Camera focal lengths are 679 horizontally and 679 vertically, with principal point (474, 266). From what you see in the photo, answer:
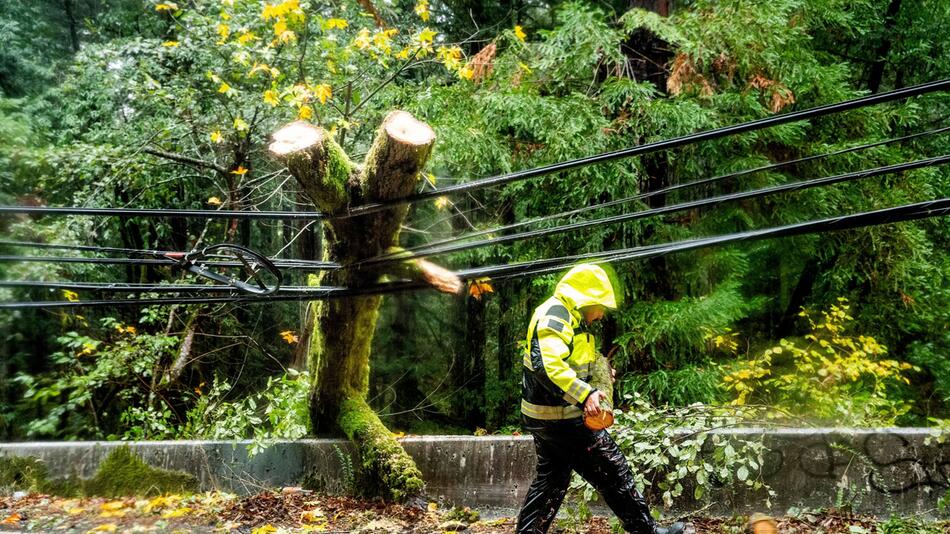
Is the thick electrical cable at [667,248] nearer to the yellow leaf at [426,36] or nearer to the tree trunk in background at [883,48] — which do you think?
the yellow leaf at [426,36]

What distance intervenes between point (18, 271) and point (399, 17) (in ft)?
20.8

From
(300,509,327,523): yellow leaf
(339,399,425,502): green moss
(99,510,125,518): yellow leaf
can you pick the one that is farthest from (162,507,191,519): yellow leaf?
(339,399,425,502): green moss

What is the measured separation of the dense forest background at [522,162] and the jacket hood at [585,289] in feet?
8.27

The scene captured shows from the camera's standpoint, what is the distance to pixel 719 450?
16.7ft

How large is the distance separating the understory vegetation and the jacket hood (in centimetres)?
167

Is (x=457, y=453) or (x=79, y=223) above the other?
(x=79, y=223)

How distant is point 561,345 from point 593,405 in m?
0.38

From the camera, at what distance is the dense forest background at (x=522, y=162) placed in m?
7.31

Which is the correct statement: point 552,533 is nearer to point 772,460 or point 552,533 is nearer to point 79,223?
point 772,460

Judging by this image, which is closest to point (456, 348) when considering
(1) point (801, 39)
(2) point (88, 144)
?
(2) point (88, 144)

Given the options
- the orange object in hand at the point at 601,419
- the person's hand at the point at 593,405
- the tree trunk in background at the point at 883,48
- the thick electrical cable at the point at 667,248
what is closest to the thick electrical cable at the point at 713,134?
the thick electrical cable at the point at 667,248

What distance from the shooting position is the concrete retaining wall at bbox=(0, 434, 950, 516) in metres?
5.29

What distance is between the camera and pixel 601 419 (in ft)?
12.7

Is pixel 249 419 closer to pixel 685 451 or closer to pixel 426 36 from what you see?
pixel 685 451
